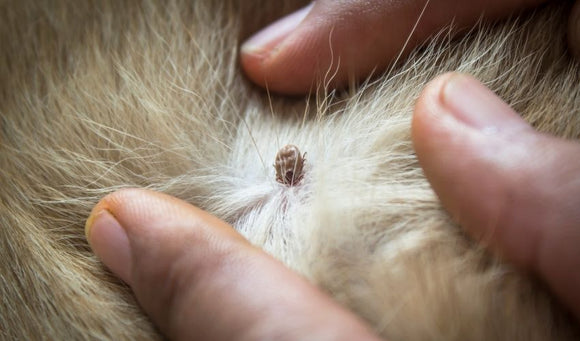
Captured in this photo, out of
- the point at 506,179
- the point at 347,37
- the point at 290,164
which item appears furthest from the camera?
the point at 347,37

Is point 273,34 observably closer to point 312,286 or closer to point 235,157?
point 235,157

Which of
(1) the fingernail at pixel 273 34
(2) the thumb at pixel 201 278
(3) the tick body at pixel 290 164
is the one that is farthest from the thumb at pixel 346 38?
(2) the thumb at pixel 201 278

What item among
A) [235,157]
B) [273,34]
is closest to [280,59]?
[273,34]

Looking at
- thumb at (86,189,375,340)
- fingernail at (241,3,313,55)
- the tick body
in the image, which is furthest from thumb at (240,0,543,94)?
thumb at (86,189,375,340)

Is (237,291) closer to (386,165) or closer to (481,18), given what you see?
(386,165)

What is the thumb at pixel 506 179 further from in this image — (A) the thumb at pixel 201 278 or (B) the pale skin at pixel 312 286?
(A) the thumb at pixel 201 278

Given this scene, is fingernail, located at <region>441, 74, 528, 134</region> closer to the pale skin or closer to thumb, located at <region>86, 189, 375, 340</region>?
the pale skin

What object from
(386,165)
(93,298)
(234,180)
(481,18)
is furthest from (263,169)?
(481,18)
